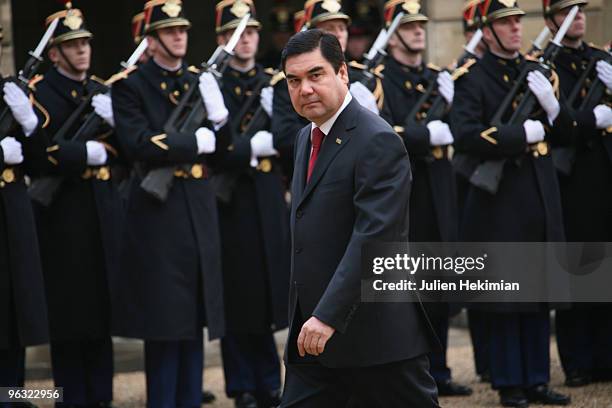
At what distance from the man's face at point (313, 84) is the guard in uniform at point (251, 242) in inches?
111

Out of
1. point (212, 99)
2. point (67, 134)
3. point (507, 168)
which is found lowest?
point (507, 168)

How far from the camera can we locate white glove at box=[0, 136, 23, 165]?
677 centimetres

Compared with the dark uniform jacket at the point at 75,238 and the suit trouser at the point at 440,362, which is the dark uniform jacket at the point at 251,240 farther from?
the suit trouser at the point at 440,362

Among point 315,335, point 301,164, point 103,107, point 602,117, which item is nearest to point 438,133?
point 602,117

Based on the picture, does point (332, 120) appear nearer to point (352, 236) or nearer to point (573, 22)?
point (352, 236)

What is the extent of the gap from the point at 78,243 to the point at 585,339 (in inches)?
123

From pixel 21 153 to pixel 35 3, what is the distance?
6163 millimetres

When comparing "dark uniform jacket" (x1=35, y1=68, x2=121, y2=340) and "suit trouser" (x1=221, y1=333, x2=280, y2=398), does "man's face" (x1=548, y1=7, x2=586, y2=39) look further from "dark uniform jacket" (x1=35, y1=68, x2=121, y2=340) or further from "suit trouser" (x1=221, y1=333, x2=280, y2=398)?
"dark uniform jacket" (x1=35, y1=68, x2=121, y2=340)

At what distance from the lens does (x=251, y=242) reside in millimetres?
7676

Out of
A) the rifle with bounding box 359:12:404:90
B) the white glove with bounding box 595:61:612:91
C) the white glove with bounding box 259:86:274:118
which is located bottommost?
the white glove with bounding box 259:86:274:118

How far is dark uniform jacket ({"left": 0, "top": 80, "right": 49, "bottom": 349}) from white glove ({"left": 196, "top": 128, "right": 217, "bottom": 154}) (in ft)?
2.80

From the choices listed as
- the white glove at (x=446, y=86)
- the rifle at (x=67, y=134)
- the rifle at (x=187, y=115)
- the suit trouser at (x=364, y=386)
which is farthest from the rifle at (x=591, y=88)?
the suit trouser at (x=364, y=386)

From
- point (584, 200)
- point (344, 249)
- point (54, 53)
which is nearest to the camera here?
point (344, 249)

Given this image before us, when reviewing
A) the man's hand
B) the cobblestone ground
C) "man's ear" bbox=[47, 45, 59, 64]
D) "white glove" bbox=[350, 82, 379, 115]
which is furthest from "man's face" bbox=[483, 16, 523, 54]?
the man's hand
